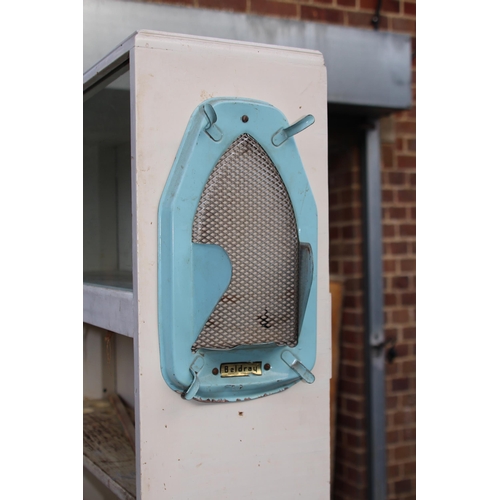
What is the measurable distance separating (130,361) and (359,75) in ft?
3.93

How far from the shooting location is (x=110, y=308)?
1369 mm

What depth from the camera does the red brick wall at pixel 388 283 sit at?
2.40 meters

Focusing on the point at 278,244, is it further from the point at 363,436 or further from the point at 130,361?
the point at 363,436

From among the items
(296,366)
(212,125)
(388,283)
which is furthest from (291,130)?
(388,283)

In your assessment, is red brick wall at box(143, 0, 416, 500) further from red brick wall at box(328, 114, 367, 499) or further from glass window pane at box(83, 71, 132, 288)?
glass window pane at box(83, 71, 132, 288)

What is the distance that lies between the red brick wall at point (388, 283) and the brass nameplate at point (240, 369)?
121cm

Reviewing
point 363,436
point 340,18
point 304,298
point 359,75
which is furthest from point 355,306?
point 304,298

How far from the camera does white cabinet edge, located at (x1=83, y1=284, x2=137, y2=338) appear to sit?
4.09ft

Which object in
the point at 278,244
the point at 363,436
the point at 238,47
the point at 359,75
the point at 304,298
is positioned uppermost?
the point at 359,75

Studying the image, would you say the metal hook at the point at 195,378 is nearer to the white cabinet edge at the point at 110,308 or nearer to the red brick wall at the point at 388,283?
the white cabinet edge at the point at 110,308

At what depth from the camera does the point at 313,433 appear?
52.7 inches

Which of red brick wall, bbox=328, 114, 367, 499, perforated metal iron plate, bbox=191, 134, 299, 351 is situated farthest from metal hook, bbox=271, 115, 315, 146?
red brick wall, bbox=328, 114, 367, 499

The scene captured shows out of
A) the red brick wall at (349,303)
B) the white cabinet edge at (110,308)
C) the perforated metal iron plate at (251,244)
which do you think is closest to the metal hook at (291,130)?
the perforated metal iron plate at (251,244)

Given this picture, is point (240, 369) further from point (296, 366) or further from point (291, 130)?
point (291, 130)
